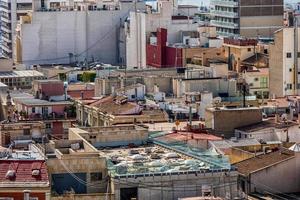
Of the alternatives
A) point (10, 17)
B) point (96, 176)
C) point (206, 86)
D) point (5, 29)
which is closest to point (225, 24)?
point (10, 17)

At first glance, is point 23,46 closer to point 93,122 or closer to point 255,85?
point 255,85

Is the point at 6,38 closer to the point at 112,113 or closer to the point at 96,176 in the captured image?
the point at 112,113

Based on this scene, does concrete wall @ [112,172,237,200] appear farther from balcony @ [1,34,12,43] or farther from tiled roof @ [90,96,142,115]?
balcony @ [1,34,12,43]

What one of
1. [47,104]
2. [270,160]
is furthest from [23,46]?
[270,160]

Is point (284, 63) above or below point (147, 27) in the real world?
below

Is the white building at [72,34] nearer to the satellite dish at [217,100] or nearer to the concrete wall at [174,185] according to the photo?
the satellite dish at [217,100]

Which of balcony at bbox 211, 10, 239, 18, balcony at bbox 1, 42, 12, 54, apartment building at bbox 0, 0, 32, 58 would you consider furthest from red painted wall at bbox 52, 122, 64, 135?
balcony at bbox 1, 42, 12, 54
